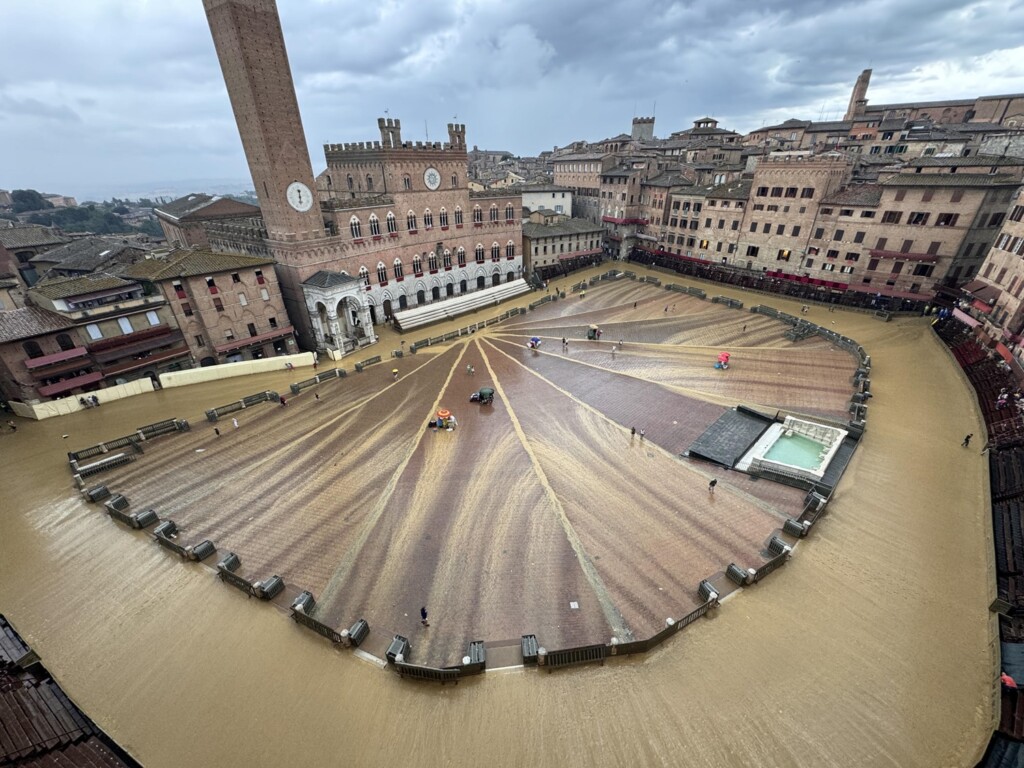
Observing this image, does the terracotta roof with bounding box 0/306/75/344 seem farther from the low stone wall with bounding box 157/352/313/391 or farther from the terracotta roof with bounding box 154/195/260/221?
the terracotta roof with bounding box 154/195/260/221

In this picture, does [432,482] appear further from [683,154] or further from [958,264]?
[683,154]

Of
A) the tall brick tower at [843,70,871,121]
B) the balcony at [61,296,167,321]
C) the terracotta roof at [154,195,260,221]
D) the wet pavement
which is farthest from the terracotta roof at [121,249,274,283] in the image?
the tall brick tower at [843,70,871,121]

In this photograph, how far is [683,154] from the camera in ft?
252

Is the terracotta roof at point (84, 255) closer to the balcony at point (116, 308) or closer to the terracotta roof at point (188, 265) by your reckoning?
the terracotta roof at point (188, 265)

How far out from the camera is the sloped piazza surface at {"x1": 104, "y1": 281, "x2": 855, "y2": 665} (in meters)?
17.2

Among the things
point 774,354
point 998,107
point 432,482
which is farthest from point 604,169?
point 998,107

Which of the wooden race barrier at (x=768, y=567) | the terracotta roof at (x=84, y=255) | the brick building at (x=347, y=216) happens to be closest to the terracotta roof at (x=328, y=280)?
the brick building at (x=347, y=216)

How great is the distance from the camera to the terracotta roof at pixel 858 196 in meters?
45.4

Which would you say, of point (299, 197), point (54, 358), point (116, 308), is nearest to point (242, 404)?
point (116, 308)

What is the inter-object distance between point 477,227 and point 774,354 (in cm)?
3959

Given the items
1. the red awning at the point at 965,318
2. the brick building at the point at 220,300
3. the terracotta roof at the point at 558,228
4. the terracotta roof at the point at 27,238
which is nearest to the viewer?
the brick building at the point at 220,300

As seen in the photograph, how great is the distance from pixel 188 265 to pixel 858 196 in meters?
69.9

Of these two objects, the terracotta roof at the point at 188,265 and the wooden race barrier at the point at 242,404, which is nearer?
the wooden race barrier at the point at 242,404

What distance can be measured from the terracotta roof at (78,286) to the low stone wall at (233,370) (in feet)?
25.3
